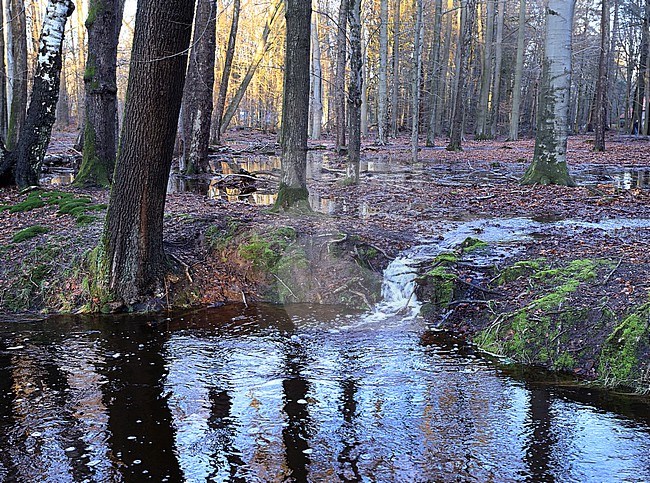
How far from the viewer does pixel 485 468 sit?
444 centimetres

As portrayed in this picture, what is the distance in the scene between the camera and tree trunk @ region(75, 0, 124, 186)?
13.4 metres

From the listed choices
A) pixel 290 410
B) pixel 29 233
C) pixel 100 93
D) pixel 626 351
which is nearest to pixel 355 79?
pixel 100 93

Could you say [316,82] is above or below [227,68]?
above

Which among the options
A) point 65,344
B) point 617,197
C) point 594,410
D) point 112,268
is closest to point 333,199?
point 617,197

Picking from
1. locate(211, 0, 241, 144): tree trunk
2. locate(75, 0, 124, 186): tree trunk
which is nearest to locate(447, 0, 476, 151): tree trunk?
locate(211, 0, 241, 144): tree trunk

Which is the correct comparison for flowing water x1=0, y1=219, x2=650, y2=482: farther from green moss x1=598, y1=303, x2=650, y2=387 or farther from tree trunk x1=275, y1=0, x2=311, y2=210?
tree trunk x1=275, y1=0, x2=311, y2=210

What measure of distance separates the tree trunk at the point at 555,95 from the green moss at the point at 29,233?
428 inches

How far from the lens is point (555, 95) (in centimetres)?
1434

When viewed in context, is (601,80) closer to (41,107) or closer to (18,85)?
(41,107)

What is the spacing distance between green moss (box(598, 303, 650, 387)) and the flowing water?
34 centimetres

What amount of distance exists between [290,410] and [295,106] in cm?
707

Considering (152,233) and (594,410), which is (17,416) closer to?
(152,233)

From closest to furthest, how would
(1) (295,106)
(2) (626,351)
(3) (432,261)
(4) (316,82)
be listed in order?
(2) (626,351)
(3) (432,261)
(1) (295,106)
(4) (316,82)

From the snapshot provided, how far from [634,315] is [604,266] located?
1.50 meters
